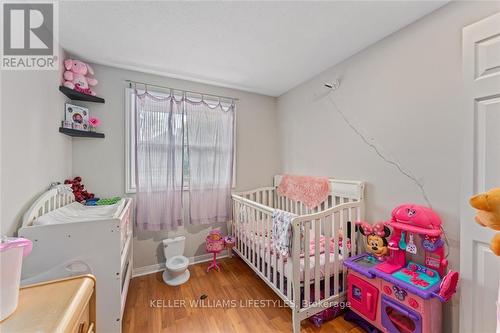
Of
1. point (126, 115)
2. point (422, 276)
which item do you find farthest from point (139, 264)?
point (422, 276)

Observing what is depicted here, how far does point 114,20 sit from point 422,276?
2806 millimetres

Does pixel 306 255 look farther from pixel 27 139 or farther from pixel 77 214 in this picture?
pixel 27 139

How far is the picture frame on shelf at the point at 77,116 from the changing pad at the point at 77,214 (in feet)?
2.43

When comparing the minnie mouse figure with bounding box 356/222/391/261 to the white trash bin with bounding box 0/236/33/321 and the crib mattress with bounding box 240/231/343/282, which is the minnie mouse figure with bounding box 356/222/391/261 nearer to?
the crib mattress with bounding box 240/231/343/282

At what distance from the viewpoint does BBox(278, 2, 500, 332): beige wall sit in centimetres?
127

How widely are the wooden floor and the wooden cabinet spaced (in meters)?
0.91

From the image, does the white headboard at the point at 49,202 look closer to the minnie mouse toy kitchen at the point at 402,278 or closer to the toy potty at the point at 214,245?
the toy potty at the point at 214,245

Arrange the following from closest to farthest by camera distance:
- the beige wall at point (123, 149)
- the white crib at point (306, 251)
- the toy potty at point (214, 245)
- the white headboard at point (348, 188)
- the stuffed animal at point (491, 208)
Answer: the stuffed animal at point (491, 208)
the white crib at point (306, 251)
the white headboard at point (348, 188)
the beige wall at point (123, 149)
the toy potty at point (214, 245)

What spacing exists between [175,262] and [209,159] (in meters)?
1.25

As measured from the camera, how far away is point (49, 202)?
145 cm

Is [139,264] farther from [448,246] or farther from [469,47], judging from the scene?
[469,47]

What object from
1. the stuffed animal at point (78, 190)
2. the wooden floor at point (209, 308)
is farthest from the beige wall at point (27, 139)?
the wooden floor at point (209, 308)

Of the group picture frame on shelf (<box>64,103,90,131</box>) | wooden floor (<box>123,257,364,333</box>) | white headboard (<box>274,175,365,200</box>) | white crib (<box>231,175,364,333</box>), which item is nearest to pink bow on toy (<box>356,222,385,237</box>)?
white crib (<box>231,175,364,333</box>)

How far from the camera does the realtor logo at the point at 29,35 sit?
3.59 feet
